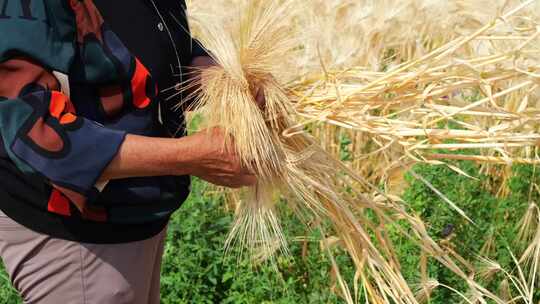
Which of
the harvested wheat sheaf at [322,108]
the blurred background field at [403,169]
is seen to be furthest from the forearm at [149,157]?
the blurred background field at [403,169]

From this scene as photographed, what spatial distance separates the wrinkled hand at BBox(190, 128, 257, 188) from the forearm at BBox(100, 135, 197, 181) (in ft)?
0.07

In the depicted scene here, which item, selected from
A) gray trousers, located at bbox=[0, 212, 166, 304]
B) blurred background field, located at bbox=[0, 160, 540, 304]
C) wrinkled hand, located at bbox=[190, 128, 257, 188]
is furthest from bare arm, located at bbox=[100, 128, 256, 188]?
blurred background field, located at bbox=[0, 160, 540, 304]

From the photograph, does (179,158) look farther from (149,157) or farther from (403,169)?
(403,169)

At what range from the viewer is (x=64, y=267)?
197cm

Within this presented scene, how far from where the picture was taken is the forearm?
1810mm

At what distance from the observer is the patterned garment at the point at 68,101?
1.71 metres

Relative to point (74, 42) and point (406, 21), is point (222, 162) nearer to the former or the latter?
point (74, 42)

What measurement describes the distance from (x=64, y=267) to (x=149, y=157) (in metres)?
0.37

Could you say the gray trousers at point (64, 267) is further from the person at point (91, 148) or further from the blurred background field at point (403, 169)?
the blurred background field at point (403, 169)

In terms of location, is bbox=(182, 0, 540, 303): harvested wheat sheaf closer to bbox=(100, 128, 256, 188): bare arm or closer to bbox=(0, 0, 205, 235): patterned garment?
bbox=(100, 128, 256, 188): bare arm

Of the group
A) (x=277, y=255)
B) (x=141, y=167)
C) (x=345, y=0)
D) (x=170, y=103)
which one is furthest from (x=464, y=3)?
(x=141, y=167)

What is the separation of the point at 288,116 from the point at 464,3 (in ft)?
4.72

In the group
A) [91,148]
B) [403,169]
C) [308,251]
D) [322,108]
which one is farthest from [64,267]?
[308,251]

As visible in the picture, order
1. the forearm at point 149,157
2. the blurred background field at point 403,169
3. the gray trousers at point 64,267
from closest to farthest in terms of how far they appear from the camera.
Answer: the forearm at point 149,157 → the gray trousers at point 64,267 → the blurred background field at point 403,169
